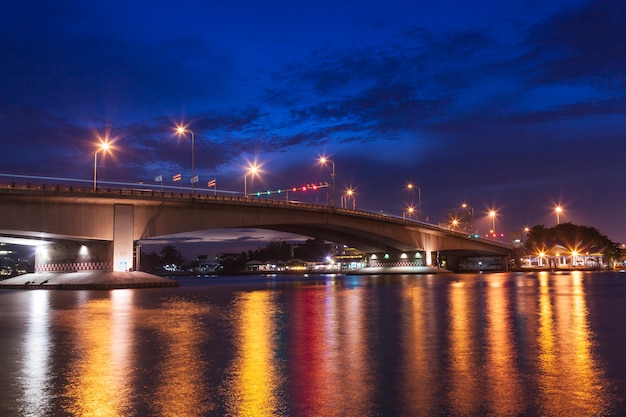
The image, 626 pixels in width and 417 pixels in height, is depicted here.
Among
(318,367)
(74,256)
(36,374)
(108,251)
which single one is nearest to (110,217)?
(108,251)

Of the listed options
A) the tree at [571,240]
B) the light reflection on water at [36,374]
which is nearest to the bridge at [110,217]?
the light reflection on water at [36,374]

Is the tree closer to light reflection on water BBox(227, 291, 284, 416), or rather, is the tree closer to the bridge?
Answer: the bridge

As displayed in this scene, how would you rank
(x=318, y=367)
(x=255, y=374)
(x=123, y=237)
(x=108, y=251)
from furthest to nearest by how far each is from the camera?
(x=123, y=237) → (x=108, y=251) → (x=318, y=367) → (x=255, y=374)

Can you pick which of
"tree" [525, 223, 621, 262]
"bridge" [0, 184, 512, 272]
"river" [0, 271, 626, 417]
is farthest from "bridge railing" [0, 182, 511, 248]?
"tree" [525, 223, 621, 262]

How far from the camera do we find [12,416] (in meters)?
8.31

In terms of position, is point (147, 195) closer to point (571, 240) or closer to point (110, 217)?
point (110, 217)

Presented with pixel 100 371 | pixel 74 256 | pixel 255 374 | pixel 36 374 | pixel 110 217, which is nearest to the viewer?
pixel 255 374

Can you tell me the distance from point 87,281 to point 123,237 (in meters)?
6.27

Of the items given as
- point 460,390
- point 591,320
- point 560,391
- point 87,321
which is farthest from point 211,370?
point 591,320

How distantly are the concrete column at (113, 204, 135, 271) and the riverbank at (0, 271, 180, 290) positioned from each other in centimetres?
153

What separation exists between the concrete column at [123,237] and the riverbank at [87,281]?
1.53 meters

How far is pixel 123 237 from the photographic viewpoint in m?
63.3

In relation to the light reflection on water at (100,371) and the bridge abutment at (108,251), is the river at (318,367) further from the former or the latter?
the bridge abutment at (108,251)

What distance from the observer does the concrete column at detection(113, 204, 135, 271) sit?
205 ft
